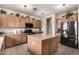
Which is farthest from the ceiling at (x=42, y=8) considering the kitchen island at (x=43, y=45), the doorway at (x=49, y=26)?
the kitchen island at (x=43, y=45)

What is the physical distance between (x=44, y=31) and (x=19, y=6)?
2.66 ft

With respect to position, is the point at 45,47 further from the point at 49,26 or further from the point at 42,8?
the point at 42,8

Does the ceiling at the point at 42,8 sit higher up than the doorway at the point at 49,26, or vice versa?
the ceiling at the point at 42,8

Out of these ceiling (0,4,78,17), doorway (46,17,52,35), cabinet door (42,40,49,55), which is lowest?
cabinet door (42,40,49,55)

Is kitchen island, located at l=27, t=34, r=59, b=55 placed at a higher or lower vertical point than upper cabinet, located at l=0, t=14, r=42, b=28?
lower

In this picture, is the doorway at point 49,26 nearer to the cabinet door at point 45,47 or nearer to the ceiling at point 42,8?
the ceiling at point 42,8

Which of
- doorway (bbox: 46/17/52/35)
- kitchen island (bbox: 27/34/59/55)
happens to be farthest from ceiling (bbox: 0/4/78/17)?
kitchen island (bbox: 27/34/59/55)

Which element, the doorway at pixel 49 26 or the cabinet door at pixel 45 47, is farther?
the doorway at pixel 49 26

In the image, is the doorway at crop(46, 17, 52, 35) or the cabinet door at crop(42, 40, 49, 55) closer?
the cabinet door at crop(42, 40, 49, 55)

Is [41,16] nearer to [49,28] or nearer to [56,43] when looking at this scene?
[49,28]

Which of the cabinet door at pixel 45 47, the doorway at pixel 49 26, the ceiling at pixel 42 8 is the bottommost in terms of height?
the cabinet door at pixel 45 47

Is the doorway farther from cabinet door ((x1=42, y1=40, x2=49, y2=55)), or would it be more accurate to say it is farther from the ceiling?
cabinet door ((x1=42, y1=40, x2=49, y2=55))

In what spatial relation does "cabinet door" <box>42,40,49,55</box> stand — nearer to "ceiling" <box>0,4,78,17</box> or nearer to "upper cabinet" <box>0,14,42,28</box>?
"upper cabinet" <box>0,14,42,28</box>
